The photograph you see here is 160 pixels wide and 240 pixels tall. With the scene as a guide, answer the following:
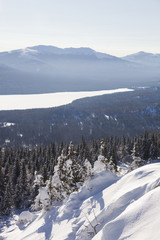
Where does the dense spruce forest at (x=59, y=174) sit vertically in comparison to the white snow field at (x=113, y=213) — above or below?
below

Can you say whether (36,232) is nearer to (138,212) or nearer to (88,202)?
(88,202)

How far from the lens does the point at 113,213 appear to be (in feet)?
36.7

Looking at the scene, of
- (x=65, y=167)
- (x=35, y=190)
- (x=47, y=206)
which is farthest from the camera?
(x=35, y=190)

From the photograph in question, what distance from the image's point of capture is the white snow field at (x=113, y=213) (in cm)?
796

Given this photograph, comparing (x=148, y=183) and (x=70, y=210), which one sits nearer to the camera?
(x=148, y=183)

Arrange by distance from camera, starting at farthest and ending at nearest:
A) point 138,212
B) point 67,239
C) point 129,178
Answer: point 129,178
point 67,239
point 138,212

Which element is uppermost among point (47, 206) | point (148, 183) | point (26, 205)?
point (148, 183)

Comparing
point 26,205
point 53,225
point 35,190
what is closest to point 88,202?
point 53,225

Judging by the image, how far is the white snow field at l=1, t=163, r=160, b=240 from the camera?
796 centimetres

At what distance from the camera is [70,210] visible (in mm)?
15617

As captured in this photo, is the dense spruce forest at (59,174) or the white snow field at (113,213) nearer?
the white snow field at (113,213)

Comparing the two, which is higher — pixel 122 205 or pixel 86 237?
pixel 122 205

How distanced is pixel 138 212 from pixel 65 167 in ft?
55.0

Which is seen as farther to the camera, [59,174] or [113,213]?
[59,174]
